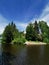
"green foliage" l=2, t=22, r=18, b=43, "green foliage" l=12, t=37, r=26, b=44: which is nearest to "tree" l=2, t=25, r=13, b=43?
"green foliage" l=2, t=22, r=18, b=43

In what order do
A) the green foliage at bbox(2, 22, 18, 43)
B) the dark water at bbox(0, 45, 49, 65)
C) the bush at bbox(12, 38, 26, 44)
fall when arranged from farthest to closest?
the green foliage at bbox(2, 22, 18, 43)
the bush at bbox(12, 38, 26, 44)
the dark water at bbox(0, 45, 49, 65)

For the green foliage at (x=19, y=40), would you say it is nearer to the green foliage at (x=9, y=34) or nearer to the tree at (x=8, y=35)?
the green foliage at (x=9, y=34)

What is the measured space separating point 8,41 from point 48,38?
30.4 m

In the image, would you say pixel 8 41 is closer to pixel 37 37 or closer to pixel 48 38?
pixel 37 37

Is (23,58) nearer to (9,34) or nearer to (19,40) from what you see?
(19,40)

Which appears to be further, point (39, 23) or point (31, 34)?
point (39, 23)

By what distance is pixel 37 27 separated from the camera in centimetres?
14725

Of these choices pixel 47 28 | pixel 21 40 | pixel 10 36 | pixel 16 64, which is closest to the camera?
pixel 16 64

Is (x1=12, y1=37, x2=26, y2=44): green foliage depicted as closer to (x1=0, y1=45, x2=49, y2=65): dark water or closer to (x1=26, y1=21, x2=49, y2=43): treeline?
(x1=26, y1=21, x2=49, y2=43): treeline

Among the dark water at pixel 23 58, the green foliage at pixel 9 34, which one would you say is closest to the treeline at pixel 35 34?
the green foliage at pixel 9 34

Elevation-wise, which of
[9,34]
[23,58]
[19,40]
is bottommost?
[23,58]

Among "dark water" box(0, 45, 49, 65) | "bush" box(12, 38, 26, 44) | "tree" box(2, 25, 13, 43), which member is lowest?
"dark water" box(0, 45, 49, 65)

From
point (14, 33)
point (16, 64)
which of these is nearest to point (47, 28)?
point (14, 33)

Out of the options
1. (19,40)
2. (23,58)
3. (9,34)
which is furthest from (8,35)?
(23,58)
